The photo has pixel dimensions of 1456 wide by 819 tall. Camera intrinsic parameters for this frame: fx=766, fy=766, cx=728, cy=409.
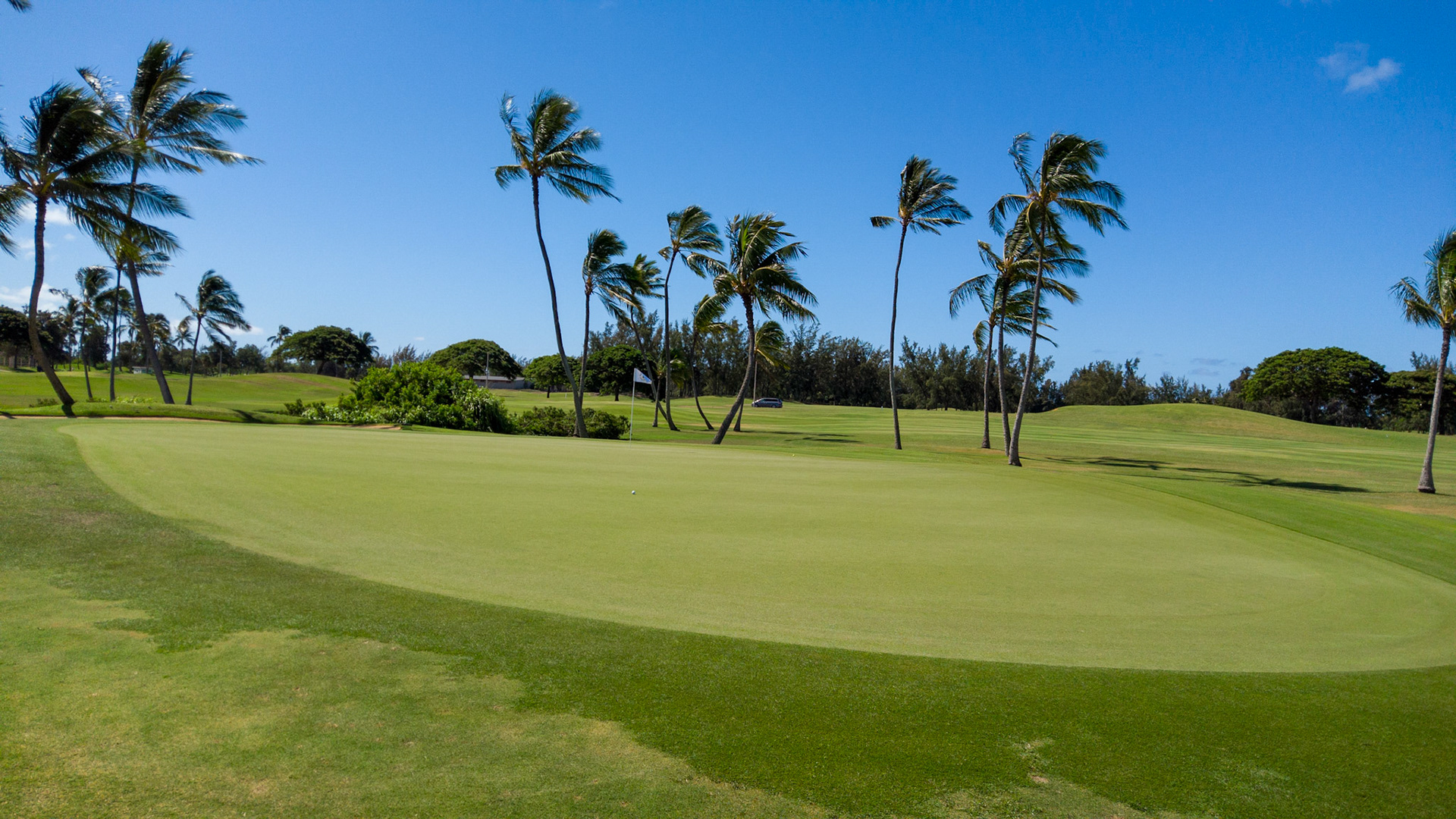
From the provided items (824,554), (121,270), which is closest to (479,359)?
(121,270)

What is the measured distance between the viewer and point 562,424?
29328 mm

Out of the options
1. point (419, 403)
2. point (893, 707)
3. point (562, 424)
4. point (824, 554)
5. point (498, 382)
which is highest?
point (498, 382)

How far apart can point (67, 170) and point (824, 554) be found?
83.2 ft

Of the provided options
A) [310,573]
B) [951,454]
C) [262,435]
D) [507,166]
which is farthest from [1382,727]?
[507,166]

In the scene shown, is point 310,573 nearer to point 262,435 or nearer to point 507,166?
point 262,435

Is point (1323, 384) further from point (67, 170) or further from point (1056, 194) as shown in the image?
point (67, 170)

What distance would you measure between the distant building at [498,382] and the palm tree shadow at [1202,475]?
8500 centimetres

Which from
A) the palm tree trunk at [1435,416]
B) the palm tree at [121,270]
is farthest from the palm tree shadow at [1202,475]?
the palm tree at [121,270]

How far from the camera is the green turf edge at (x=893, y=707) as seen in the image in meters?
3.19

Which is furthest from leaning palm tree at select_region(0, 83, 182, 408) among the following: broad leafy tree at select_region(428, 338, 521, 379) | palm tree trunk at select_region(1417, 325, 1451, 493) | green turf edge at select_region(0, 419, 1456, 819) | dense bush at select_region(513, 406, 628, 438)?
broad leafy tree at select_region(428, 338, 521, 379)

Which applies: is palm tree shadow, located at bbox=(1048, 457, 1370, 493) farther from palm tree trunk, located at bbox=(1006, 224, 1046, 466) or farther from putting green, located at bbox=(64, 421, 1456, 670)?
putting green, located at bbox=(64, 421, 1456, 670)

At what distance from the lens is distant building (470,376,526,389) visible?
4087 inches

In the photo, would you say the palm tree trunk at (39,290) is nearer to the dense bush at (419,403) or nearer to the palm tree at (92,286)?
the dense bush at (419,403)

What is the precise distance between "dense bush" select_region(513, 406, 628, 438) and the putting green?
1683 cm
